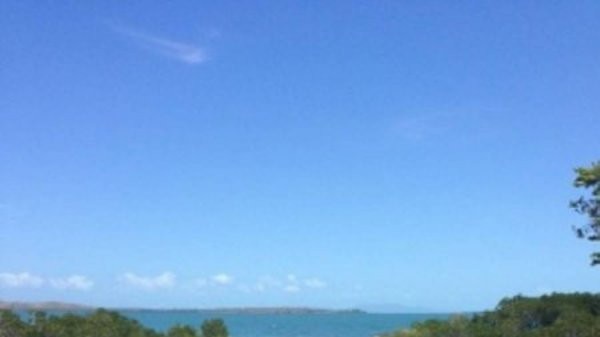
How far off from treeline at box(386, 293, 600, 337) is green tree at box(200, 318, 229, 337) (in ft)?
19.6

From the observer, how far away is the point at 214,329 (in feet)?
75.8

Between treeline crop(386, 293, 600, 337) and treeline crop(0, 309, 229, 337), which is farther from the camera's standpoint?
treeline crop(386, 293, 600, 337)

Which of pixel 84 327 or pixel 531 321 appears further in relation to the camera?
pixel 531 321

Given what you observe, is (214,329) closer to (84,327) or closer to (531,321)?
(84,327)

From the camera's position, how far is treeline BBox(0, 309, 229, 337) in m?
20.3

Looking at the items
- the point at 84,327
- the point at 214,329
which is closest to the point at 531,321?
the point at 214,329

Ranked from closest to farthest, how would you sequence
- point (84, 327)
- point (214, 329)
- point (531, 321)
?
point (84, 327), point (214, 329), point (531, 321)

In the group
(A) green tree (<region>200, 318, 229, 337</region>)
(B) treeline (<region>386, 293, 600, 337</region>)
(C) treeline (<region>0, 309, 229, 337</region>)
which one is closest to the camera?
(C) treeline (<region>0, 309, 229, 337</region>)

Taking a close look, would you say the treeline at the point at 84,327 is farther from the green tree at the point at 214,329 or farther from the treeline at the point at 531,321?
the treeline at the point at 531,321

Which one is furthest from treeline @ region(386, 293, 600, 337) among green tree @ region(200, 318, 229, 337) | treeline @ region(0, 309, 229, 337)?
treeline @ region(0, 309, 229, 337)

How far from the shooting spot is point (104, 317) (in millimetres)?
21938

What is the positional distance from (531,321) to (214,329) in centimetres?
1043

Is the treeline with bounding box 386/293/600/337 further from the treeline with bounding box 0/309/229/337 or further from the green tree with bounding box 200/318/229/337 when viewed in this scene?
the treeline with bounding box 0/309/229/337

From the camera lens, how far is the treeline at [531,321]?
22172mm
